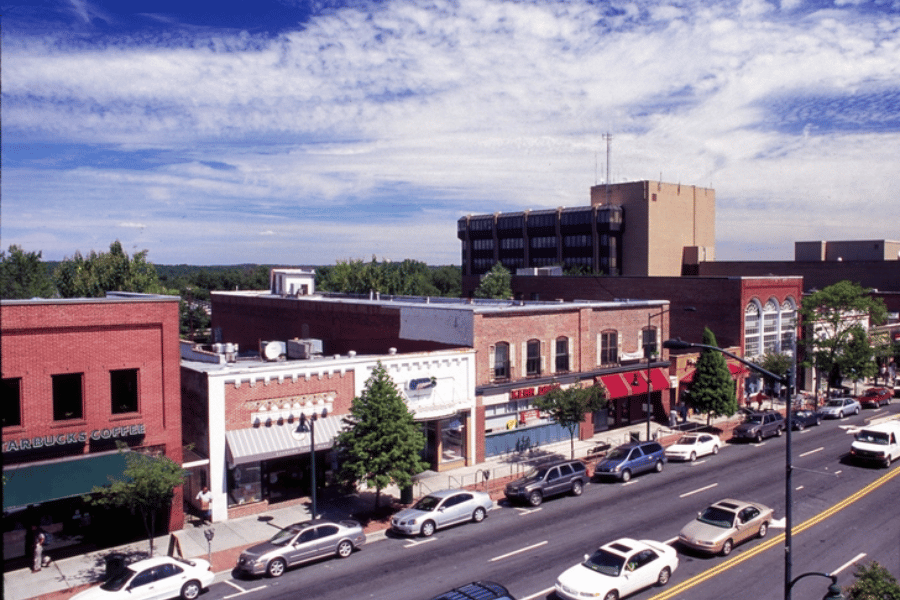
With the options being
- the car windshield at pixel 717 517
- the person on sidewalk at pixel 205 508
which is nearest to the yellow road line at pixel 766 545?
the car windshield at pixel 717 517

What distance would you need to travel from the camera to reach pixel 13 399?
24.5m

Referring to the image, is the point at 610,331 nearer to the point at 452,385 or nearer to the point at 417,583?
the point at 452,385

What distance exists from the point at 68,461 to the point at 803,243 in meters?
107

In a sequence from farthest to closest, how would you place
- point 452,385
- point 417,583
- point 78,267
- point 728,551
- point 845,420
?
point 78,267 < point 845,420 < point 452,385 < point 728,551 < point 417,583

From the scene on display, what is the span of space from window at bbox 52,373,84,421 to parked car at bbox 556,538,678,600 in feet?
62.5

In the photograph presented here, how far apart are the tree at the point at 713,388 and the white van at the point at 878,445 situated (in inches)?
340

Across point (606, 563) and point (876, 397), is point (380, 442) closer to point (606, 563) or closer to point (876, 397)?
point (606, 563)

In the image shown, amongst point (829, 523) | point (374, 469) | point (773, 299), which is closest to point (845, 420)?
point (773, 299)

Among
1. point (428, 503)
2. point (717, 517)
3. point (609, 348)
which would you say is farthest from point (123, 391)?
point (609, 348)

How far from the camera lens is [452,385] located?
37.2 m

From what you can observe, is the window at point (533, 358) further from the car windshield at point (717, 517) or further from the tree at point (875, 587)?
the tree at point (875, 587)

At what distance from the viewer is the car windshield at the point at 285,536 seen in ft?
79.4

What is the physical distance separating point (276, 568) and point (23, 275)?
5263 cm

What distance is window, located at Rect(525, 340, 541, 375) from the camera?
135 ft
